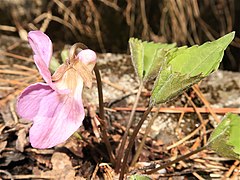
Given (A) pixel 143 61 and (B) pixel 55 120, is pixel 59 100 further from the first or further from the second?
(A) pixel 143 61

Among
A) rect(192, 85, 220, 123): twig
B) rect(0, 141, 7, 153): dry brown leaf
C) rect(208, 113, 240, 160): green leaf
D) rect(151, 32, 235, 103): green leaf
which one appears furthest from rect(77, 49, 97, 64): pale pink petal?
rect(192, 85, 220, 123): twig

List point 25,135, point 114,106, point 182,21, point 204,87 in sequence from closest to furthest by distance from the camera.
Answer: point 25,135 < point 114,106 < point 204,87 < point 182,21

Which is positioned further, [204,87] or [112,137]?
[204,87]

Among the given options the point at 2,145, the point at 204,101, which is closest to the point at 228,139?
the point at 204,101

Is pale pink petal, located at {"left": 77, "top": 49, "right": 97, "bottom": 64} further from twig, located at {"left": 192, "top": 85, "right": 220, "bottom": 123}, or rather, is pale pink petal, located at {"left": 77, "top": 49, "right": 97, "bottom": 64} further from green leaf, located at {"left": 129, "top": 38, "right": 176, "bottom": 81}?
twig, located at {"left": 192, "top": 85, "right": 220, "bottom": 123}

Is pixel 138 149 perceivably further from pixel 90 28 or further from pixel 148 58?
pixel 90 28

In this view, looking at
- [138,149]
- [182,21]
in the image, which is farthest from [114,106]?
[182,21]

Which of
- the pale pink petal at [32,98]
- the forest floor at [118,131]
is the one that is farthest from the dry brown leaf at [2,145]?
the pale pink petal at [32,98]
